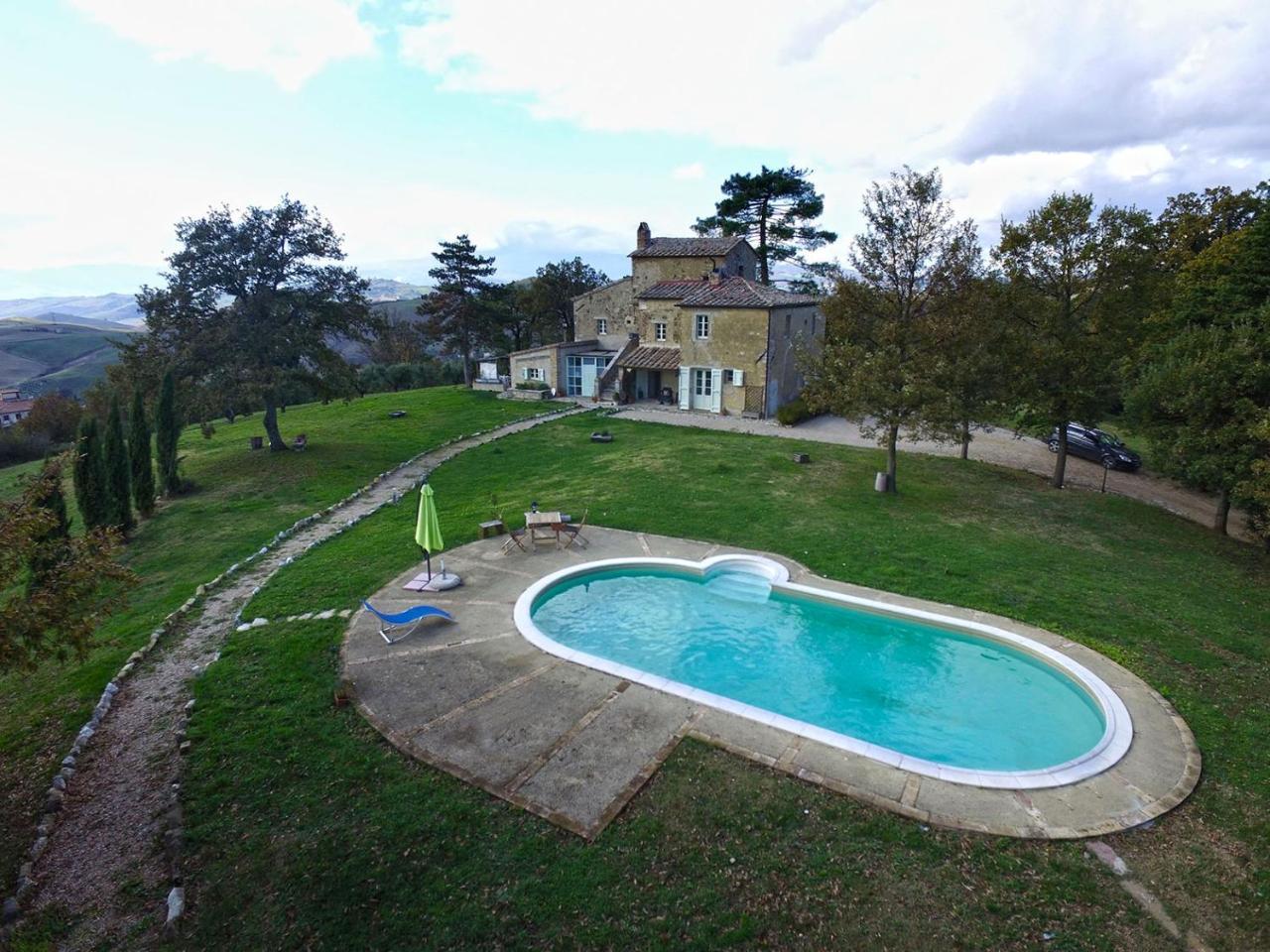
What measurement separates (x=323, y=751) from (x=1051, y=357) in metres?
23.2

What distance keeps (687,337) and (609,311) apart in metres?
10.1

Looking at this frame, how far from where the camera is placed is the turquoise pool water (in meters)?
10.5

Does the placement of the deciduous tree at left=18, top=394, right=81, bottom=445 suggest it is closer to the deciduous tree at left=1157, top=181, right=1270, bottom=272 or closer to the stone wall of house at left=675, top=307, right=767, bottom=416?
the stone wall of house at left=675, top=307, right=767, bottom=416

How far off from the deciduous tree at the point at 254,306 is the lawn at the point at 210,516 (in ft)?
11.7

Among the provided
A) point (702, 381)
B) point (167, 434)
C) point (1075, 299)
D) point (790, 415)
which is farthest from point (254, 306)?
point (1075, 299)

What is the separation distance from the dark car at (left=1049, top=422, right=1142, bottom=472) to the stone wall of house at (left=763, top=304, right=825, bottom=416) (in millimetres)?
12436

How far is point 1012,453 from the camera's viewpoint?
96.8ft

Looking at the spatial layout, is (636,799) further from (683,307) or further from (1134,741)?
(683,307)

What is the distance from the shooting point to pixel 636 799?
8.21m

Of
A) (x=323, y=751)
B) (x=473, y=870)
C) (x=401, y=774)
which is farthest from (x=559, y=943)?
(x=323, y=751)

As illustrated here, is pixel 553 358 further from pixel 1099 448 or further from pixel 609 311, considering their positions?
pixel 1099 448

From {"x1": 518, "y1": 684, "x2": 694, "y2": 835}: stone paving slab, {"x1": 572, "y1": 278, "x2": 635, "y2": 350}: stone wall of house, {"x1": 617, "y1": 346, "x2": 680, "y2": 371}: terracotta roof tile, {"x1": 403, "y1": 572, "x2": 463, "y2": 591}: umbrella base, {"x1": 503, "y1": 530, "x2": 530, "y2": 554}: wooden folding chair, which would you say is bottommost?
{"x1": 518, "y1": 684, "x2": 694, "y2": 835}: stone paving slab

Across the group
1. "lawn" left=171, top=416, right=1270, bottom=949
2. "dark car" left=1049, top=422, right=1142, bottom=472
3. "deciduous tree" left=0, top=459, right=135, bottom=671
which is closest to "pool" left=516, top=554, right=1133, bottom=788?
"lawn" left=171, top=416, right=1270, bottom=949

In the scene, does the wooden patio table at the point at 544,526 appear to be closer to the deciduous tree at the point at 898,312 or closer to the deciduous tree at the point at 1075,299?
the deciduous tree at the point at 898,312
